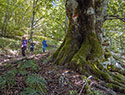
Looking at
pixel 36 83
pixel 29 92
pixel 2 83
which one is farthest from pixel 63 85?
pixel 2 83

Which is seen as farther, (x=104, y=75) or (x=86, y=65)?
(x=86, y=65)

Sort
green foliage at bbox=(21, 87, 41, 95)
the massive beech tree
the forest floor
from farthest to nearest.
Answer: the massive beech tree
the forest floor
green foliage at bbox=(21, 87, 41, 95)

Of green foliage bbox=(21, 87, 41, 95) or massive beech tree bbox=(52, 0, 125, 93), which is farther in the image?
massive beech tree bbox=(52, 0, 125, 93)

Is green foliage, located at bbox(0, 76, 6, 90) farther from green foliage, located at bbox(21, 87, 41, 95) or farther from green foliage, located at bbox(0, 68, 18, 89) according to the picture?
green foliage, located at bbox(21, 87, 41, 95)

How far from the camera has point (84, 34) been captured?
5.52 metres

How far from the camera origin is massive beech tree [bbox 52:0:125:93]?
482 cm

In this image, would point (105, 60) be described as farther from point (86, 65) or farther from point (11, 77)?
point (11, 77)

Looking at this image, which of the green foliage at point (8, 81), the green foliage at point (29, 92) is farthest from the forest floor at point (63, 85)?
the green foliage at point (29, 92)

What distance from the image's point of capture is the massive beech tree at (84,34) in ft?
15.8

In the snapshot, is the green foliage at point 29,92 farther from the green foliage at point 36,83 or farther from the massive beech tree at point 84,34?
the massive beech tree at point 84,34

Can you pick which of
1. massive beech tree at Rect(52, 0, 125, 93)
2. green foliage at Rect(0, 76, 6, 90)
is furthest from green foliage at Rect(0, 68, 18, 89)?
massive beech tree at Rect(52, 0, 125, 93)

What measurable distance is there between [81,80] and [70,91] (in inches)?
28.9

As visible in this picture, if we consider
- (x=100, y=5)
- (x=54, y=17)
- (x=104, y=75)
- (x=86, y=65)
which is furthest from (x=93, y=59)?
(x=54, y=17)

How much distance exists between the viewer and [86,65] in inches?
173
